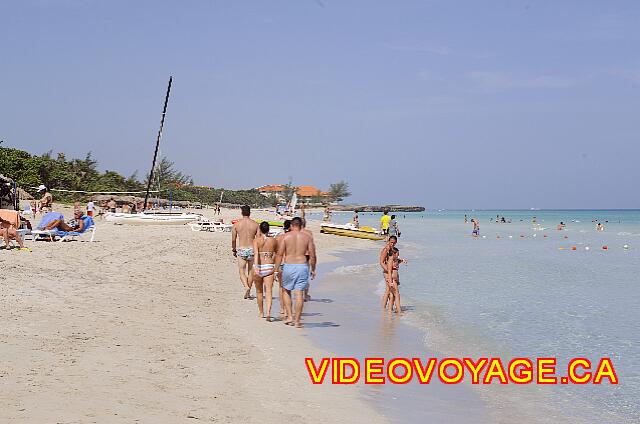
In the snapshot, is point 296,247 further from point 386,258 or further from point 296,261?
point 386,258

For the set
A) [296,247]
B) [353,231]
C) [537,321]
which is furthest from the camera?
[353,231]

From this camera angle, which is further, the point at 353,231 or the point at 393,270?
the point at 353,231

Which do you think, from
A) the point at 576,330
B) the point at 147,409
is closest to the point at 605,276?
the point at 576,330

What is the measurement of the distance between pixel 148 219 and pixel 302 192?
13997cm

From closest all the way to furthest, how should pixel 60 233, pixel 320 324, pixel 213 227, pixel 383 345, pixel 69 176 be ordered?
pixel 383 345 < pixel 320 324 < pixel 60 233 < pixel 213 227 < pixel 69 176

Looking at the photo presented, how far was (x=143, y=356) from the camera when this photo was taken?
6348mm

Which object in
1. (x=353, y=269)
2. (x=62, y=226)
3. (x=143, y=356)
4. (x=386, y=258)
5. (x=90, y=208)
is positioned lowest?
(x=143, y=356)

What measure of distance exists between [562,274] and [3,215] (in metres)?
16.7

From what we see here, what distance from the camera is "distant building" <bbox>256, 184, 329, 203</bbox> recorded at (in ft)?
519

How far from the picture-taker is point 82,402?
4.67m

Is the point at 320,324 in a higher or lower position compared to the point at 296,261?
lower

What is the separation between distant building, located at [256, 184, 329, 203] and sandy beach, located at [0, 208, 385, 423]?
458 ft

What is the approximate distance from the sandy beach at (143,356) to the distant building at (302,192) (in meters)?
140

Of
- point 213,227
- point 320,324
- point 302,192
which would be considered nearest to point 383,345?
point 320,324
